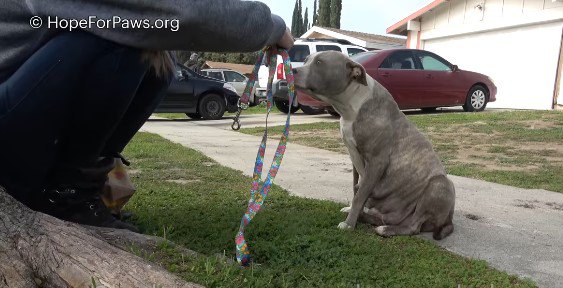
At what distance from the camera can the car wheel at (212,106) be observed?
12.6 m

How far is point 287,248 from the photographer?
7.76 feet

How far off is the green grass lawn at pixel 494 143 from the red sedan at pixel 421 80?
957 millimetres

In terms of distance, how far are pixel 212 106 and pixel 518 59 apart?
8.36 m

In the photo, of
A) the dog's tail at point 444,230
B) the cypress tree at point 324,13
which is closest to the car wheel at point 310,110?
the dog's tail at point 444,230

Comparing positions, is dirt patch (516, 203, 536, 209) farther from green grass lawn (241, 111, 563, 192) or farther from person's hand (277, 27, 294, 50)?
person's hand (277, 27, 294, 50)

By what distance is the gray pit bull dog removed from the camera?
284cm

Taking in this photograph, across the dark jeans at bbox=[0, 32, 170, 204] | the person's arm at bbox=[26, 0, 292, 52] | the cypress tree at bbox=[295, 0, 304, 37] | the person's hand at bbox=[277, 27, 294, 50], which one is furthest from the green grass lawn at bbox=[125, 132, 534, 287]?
the cypress tree at bbox=[295, 0, 304, 37]

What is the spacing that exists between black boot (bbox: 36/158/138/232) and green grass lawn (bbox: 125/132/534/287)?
0.44 m

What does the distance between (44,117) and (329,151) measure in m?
5.13

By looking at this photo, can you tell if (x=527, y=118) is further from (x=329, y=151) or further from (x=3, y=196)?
(x=3, y=196)

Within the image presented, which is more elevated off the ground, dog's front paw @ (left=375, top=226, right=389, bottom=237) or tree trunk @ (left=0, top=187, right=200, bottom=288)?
tree trunk @ (left=0, top=187, right=200, bottom=288)

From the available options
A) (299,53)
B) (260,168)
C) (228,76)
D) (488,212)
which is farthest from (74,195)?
(228,76)

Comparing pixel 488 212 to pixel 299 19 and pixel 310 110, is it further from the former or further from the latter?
pixel 299 19

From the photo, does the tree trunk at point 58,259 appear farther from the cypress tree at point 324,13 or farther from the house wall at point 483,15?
the cypress tree at point 324,13
